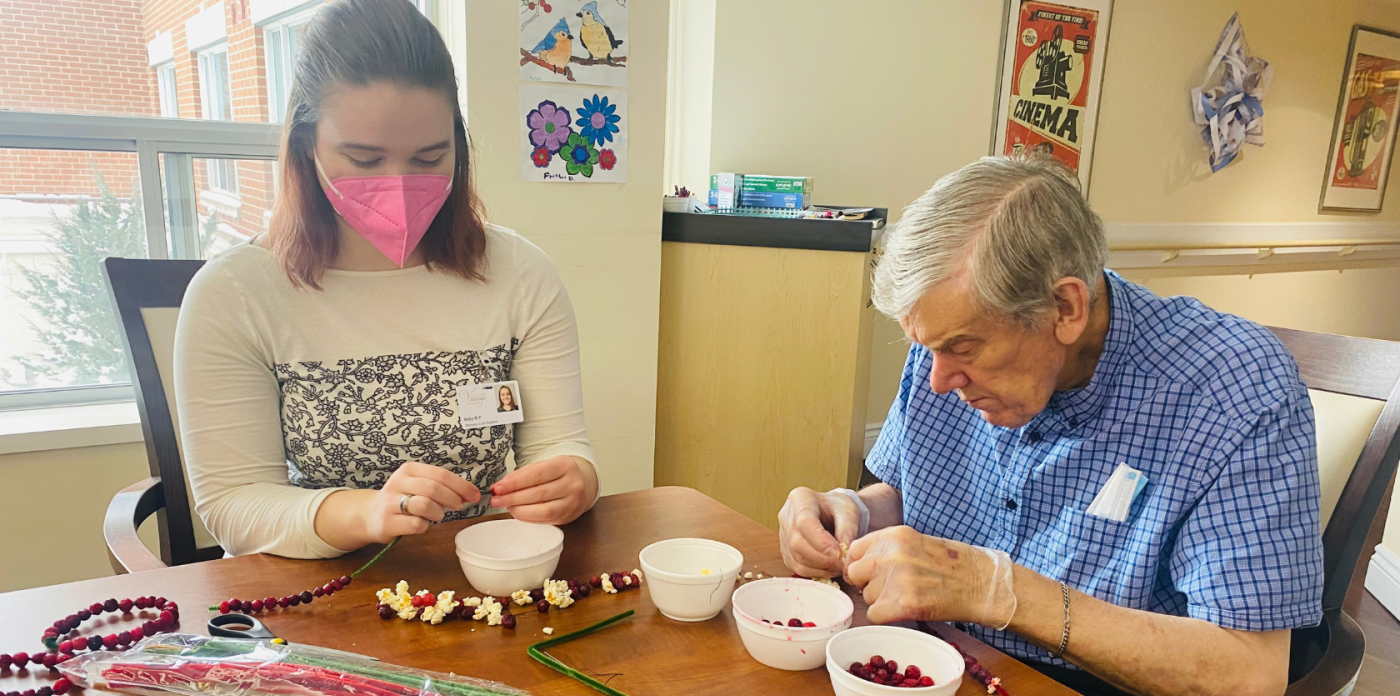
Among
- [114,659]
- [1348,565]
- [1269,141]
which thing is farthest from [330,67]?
[1269,141]

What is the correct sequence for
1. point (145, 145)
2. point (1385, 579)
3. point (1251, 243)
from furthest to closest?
point (1251, 243) < point (1385, 579) < point (145, 145)

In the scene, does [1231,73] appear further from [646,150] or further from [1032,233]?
[1032,233]

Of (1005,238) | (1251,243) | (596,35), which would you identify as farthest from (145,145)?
(1251,243)

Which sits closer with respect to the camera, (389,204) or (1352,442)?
(1352,442)

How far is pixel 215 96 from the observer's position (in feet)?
7.48

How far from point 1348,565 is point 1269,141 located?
191 inches

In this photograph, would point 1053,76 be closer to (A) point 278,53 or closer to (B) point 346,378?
(A) point 278,53

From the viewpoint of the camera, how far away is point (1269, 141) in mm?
5070

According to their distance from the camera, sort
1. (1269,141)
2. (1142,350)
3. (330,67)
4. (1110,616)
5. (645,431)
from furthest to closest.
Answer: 1. (1269,141)
2. (645,431)
3. (330,67)
4. (1142,350)
5. (1110,616)

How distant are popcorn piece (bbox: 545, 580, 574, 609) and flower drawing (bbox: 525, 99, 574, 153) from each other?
1.63 meters

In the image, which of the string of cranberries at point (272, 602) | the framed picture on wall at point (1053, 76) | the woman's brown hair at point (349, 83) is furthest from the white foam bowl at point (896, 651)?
the framed picture on wall at point (1053, 76)

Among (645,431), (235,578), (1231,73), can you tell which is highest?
(1231,73)

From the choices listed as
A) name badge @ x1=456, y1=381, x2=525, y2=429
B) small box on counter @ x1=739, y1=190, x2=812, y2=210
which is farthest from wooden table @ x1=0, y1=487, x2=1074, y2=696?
small box on counter @ x1=739, y1=190, x2=812, y2=210

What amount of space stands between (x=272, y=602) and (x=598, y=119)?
1.78 meters
